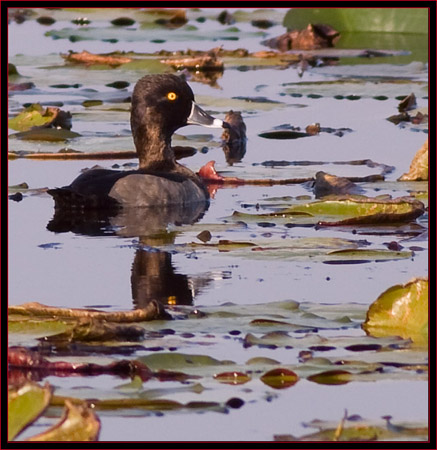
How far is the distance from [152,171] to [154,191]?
0.46 metres

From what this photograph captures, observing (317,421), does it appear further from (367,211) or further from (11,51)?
(11,51)

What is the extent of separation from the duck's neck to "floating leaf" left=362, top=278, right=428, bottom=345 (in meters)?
6.82

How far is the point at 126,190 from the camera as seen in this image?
44.6 feet

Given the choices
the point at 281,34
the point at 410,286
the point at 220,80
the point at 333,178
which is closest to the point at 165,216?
the point at 333,178

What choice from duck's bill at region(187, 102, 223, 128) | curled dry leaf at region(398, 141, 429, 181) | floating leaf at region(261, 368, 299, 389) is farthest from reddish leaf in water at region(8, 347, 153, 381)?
duck's bill at region(187, 102, 223, 128)

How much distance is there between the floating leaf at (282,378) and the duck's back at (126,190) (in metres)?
6.06

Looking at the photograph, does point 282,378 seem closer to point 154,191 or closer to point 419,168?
point 419,168

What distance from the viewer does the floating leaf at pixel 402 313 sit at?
794cm

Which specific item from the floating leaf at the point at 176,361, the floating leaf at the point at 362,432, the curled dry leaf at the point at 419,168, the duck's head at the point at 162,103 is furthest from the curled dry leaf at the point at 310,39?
the floating leaf at the point at 362,432

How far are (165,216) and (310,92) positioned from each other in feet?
20.5

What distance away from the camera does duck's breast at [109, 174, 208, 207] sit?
44.6ft

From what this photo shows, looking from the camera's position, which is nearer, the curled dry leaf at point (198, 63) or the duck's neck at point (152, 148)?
the duck's neck at point (152, 148)

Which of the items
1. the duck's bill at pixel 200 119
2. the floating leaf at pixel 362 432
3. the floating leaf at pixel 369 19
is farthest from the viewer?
the floating leaf at pixel 369 19

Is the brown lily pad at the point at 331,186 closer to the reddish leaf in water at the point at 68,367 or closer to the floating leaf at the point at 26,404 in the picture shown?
the reddish leaf in water at the point at 68,367
